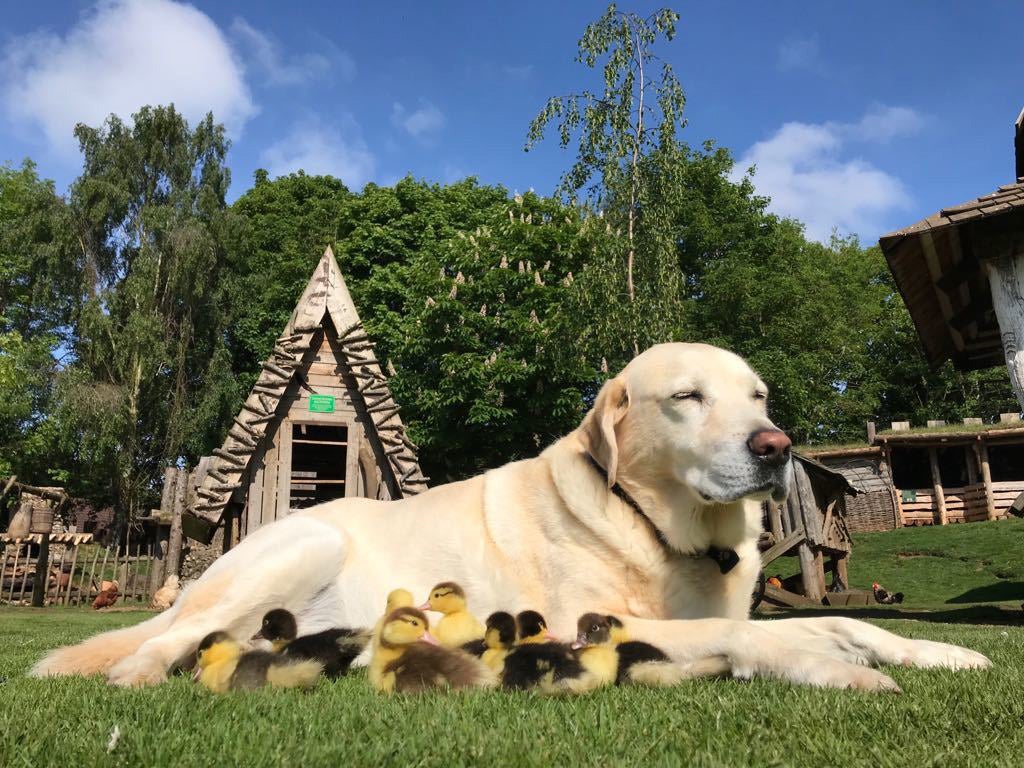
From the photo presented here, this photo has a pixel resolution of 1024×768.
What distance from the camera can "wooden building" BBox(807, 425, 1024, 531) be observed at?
3262 centimetres

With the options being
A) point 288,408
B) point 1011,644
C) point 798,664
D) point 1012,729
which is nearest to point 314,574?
point 798,664

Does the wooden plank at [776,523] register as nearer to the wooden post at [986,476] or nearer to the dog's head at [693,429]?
the dog's head at [693,429]

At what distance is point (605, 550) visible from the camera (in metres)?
3.72

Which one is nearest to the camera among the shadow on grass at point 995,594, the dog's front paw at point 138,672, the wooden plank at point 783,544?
the dog's front paw at point 138,672

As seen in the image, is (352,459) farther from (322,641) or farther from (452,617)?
(322,641)

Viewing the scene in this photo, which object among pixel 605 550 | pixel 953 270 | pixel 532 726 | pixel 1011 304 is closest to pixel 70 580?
pixel 605 550

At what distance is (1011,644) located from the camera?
16.1 ft

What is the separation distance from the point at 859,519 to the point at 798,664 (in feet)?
113

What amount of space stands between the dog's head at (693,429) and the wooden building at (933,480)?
106 ft

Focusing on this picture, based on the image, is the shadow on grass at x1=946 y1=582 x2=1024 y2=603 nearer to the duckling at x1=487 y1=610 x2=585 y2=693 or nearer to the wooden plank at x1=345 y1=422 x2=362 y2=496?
the wooden plank at x1=345 y1=422 x2=362 y2=496

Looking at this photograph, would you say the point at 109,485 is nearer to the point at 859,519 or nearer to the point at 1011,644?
the point at 859,519

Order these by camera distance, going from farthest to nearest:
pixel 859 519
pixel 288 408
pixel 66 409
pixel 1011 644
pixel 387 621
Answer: pixel 859 519 → pixel 66 409 → pixel 288 408 → pixel 1011 644 → pixel 387 621

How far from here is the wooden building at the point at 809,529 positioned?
629 inches

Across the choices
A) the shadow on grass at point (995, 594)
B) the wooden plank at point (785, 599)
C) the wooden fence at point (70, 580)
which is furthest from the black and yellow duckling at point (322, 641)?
the wooden fence at point (70, 580)
